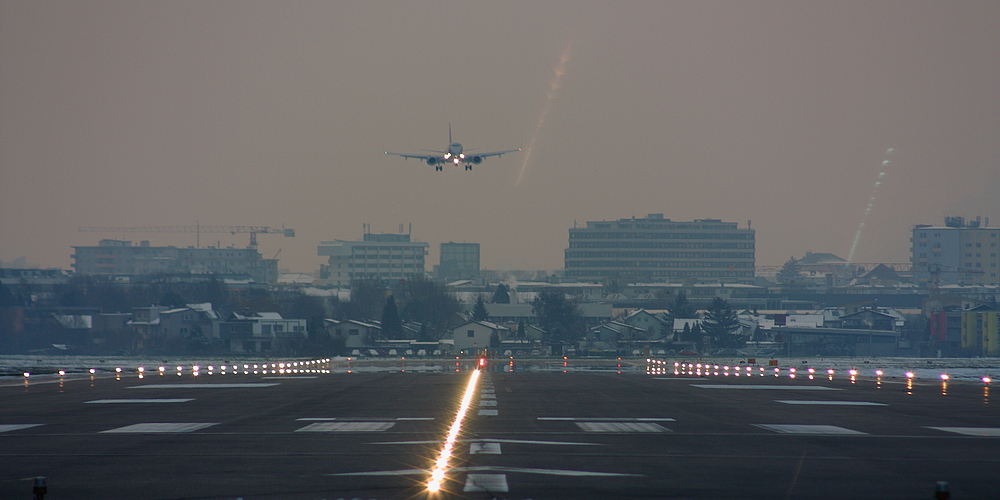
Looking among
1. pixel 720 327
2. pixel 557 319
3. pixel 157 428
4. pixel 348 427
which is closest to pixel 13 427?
pixel 157 428

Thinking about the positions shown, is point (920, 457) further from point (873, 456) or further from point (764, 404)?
point (764, 404)

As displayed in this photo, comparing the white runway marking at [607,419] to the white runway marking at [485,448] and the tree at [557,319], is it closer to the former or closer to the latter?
the white runway marking at [485,448]

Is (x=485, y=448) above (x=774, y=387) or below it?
above

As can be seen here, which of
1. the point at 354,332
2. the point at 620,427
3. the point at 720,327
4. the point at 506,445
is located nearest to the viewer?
the point at 506,445

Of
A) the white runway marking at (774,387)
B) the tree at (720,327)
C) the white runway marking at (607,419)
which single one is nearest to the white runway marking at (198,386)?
the white runway marking at (774,387)

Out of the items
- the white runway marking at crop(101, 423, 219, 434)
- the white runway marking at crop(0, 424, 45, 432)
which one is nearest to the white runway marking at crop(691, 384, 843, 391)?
the white runway marking at crop(101, 423, 219, 434)

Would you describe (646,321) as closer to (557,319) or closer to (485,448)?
→ (557,319)

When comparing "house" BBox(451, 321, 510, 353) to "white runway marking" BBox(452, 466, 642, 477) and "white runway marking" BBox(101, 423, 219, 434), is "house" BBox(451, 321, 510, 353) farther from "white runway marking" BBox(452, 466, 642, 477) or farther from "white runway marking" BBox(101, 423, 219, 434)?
"white runway marking" BBox(452, 466, 642, 477)
